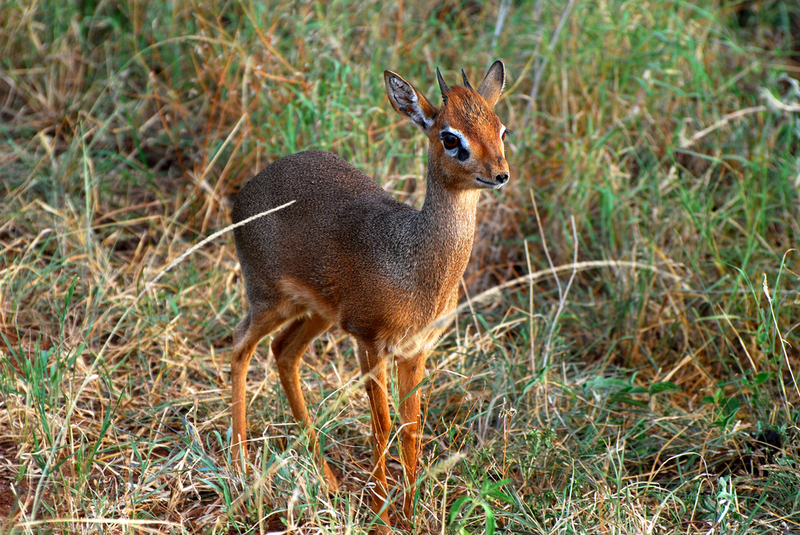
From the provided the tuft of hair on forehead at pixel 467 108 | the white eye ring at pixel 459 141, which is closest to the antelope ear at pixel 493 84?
the tuft of hair on forehead at pixel 467 108

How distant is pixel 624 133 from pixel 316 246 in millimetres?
2935

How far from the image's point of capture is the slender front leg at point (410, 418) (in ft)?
11.4

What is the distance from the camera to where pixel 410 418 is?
3525 mm

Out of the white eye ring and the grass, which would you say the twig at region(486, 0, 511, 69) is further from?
the white eye ring

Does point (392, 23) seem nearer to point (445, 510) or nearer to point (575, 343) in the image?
point (575, 343)

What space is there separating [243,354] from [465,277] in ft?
6.28

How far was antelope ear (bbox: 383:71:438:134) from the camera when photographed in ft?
11.1

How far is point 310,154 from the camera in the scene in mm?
3979

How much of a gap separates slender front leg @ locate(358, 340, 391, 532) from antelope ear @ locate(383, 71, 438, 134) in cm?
94

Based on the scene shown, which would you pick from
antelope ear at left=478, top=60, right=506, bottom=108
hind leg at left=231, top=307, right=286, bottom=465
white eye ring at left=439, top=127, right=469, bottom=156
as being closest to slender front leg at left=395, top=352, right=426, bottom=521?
hind leg at left=231, top=307, right=286, bottom=465

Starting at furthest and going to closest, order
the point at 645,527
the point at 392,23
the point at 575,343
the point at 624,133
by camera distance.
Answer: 1. the point at 392,23
2. the point at 624,133
3. the point at 575,343
4. the point at 645,527

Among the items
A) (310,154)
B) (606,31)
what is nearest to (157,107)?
(310,154)

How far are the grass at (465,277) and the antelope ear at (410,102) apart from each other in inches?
38.1

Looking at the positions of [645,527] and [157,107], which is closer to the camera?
[645,527]
